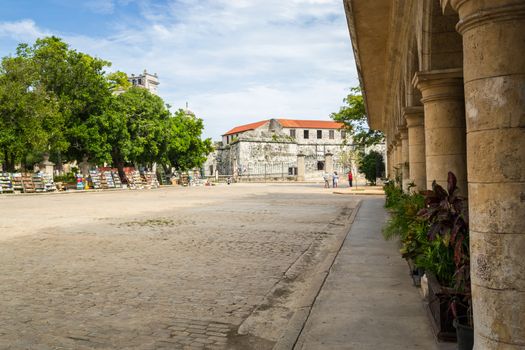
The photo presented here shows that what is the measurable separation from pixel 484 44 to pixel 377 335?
2616mm

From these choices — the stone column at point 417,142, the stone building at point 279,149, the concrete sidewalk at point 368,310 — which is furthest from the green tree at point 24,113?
the stone building at point 279,149

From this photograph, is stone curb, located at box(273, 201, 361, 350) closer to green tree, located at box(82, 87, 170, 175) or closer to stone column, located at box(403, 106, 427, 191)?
stone column, located at box(403, 106, 427, 191)

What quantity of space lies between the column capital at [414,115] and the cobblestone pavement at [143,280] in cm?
300

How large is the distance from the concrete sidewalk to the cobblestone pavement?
51 centimetres

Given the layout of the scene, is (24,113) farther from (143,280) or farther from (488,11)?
(488,11)

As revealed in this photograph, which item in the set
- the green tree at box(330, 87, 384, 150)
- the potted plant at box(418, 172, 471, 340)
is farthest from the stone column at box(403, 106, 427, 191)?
the green tree at box(330, 87, 384, 150)

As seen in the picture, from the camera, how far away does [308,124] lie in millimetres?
83750

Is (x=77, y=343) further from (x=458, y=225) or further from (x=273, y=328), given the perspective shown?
(x=458, y=225)

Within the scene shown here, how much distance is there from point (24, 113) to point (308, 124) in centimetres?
5627

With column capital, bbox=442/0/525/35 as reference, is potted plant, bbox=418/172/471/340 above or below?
below

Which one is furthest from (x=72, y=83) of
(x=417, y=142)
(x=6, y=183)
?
(x=417, y=142)

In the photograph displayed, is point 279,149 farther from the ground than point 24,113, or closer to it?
closer to it

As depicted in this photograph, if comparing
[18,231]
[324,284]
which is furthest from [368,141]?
[324,284]

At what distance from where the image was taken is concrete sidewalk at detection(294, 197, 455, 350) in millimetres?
4082
